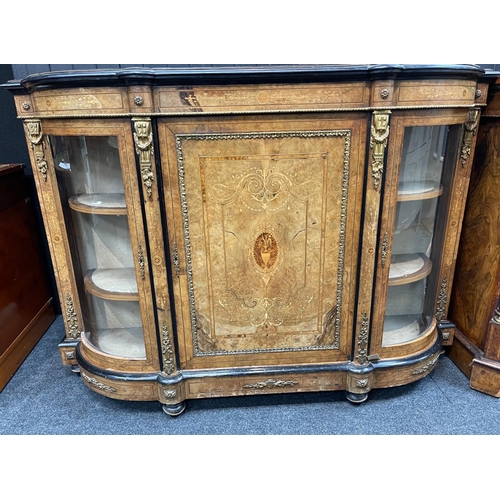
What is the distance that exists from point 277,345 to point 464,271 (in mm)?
1046

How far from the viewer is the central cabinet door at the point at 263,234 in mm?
1491

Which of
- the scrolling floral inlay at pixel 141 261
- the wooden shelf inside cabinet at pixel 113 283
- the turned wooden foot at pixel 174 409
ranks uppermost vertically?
the scrolling floral inlay at pixel 141 261

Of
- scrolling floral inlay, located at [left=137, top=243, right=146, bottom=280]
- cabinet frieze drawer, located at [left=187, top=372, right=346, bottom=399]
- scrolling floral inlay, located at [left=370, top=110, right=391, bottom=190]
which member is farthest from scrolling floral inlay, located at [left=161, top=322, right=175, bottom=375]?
scrolling floral inlay, located at [left=370, top=110, right=391, bottom=190]

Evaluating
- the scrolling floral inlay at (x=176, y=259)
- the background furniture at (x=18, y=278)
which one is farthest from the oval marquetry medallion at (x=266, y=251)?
the background furniture at (x=18, y=278)

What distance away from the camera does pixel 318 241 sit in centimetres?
163

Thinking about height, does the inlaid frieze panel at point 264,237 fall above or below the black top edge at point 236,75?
below

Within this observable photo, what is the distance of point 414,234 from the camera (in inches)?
72.5

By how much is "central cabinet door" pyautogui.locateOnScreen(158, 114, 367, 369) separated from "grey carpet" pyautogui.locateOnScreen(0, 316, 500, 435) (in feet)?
0.82

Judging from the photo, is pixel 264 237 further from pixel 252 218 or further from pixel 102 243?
pixel 102 243

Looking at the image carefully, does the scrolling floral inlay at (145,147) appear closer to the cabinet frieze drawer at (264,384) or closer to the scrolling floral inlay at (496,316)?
the cabinet frieze drawer at (264,384)

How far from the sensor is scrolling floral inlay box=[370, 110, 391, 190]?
1.47 metres

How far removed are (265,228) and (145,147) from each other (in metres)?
0.55

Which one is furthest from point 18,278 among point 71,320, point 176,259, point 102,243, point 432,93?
point 432,93

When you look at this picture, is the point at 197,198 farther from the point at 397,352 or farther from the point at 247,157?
the point at 397,352
